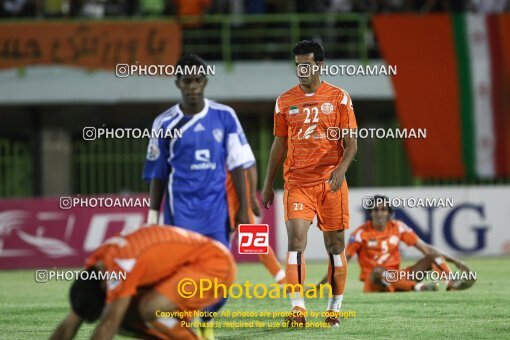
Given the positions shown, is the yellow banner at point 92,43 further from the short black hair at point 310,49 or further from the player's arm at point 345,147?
the player's arm at point 345,147

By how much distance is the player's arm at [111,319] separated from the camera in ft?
21.1

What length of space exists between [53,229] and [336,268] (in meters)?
10.4

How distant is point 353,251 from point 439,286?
114cm

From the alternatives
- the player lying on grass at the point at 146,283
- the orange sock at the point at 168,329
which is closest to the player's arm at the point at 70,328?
the player lying on grass at the point at 146,283

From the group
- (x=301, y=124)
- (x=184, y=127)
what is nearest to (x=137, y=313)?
(x=184, y=127)

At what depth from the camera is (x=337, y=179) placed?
9.62m

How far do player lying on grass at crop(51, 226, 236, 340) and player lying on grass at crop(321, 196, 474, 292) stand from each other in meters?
6.43

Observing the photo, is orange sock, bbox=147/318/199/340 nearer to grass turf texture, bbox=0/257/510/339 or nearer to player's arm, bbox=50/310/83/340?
player's arm, bbox=50/310/83/340

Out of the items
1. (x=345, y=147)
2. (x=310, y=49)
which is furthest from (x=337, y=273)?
(x=310, y=49)

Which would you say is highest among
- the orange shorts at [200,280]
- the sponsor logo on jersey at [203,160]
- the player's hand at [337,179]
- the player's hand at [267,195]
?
the sponsor logo on jersey at [203,160]

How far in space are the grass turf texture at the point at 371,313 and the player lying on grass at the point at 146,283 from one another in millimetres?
2065

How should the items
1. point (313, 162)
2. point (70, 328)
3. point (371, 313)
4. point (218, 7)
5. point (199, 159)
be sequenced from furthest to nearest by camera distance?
point (218, 7) → point (371, 313) → point (313, 162) → point (199, 159) → point (70, 328)

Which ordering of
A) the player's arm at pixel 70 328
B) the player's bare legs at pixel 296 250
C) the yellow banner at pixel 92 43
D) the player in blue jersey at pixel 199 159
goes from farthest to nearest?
the yellow banner at pixel 92 43 → the player's bare legs at pixel 296 250 → the player in blue jersey at pixel 199 159 → the player's arm at pixel 70 328

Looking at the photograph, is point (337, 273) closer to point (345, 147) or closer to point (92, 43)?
point (345, 147)
